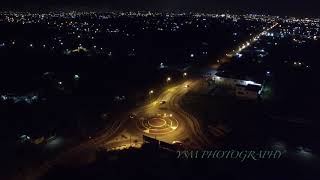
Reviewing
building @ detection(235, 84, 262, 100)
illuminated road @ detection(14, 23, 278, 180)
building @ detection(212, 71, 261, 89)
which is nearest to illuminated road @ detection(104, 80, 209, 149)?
illuminated road @ detection(14, 23, 278, 180)

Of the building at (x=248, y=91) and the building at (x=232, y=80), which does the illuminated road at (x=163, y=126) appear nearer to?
the building at (x=248, y=91)

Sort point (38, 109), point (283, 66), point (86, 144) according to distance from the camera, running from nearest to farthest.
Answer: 1. point (86, 144)
2. point (38, 109)
3. point (283, 66)

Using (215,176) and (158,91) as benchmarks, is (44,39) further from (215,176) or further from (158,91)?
(215,176)

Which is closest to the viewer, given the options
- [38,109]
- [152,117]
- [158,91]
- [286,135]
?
[286,135]

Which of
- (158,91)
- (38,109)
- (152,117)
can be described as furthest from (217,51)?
(38,109)

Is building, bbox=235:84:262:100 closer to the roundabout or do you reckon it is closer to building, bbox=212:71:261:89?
building, bbox=212:71:261:89

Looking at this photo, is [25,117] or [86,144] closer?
[86,144]

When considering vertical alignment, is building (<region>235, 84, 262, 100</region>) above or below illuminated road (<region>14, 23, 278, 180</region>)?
above

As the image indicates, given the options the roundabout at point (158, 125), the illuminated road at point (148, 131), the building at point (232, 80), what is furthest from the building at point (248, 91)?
the roundabout at point (158, 125)
